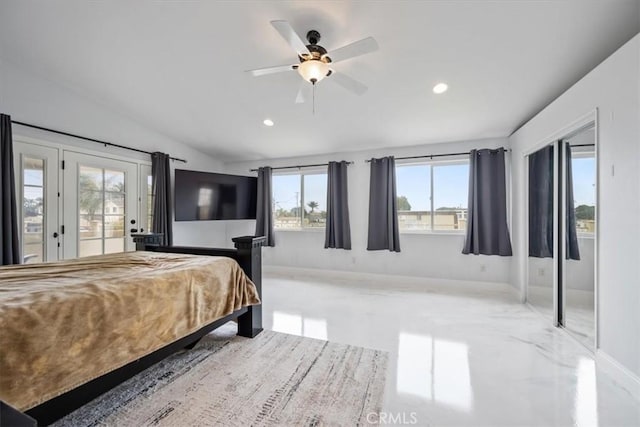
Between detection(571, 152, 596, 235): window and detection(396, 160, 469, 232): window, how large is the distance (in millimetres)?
1652

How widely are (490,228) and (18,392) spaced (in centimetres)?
454

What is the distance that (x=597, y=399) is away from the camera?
1.71 meters

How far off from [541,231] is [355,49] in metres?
2.82

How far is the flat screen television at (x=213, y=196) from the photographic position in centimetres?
441

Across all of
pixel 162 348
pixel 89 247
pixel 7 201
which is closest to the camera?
pixel 162 348

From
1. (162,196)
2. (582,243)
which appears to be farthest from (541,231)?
(162,196)

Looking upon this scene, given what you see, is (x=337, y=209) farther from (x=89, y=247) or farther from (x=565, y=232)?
(x=89, y=247)

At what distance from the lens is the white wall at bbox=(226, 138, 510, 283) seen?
4.09 metres

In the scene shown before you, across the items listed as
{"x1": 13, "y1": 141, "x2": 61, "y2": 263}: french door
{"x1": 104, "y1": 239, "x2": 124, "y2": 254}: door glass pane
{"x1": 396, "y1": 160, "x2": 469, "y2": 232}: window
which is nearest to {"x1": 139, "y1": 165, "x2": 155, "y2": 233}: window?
{"x1": 104, "y1": 239, "x2": 124, "y2": 254}: door glass pane

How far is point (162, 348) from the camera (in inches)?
70.1

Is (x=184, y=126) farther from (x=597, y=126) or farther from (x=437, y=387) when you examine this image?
(x=597, y=126)

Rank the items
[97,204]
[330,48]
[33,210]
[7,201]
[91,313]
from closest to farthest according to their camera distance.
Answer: [91,313] < [330,48] < [7,201] < [33,210] < [97,204]

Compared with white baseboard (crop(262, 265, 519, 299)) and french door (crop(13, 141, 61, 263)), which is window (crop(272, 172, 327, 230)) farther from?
french door (crop(13, 141, 61, 263))

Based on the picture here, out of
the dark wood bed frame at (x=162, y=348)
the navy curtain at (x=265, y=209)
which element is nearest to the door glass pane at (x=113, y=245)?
the dark wood bed frame at (x=162, y=348)
